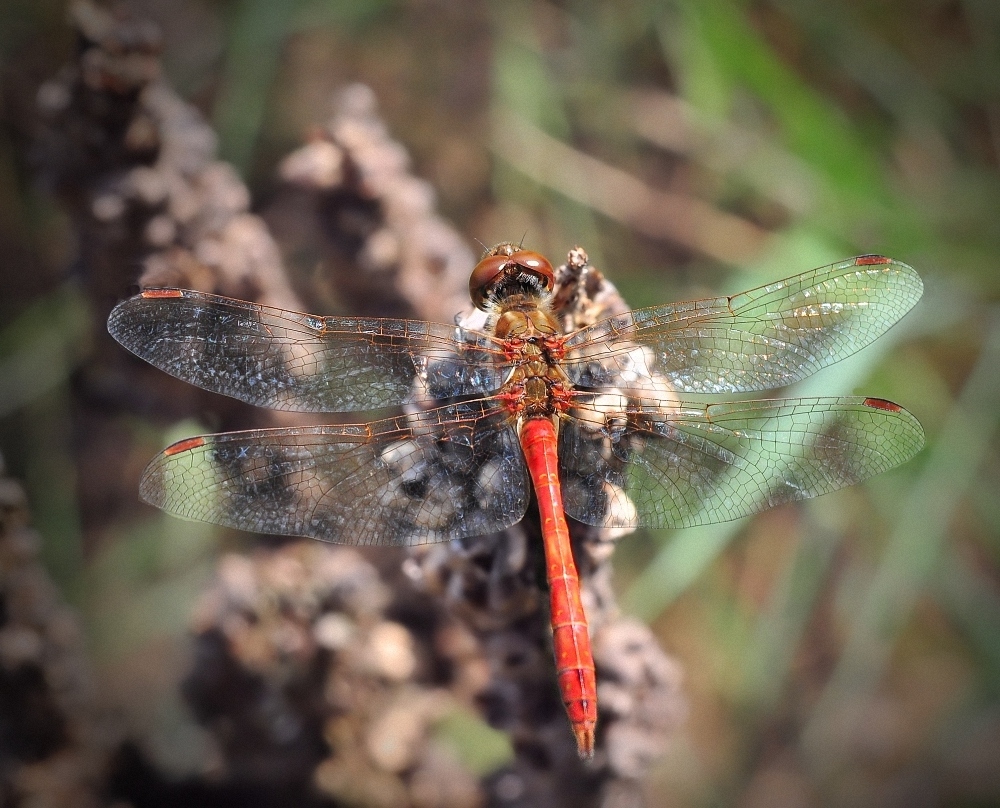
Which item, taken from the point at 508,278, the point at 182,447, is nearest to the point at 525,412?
the point at 508,278

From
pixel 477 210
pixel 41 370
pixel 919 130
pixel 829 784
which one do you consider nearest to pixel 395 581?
pixel 41 370

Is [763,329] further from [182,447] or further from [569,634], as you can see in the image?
[182,447]

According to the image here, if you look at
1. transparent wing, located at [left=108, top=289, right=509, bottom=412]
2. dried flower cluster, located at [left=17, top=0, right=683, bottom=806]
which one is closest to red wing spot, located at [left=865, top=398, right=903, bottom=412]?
dried flower cluster, located at [left=17, top=0, right=683, bottom=806]

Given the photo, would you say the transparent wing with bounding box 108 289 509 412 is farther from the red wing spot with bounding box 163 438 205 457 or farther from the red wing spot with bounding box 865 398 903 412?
the red wing spot with bounding box 865 398 903 412

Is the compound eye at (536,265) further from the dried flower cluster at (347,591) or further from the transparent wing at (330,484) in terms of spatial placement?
the transparent wing at (330,484)

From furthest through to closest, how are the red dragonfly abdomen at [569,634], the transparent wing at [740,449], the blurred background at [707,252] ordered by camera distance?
1. the blurred background at [707,252]
2. the transparent wing at [740,449]
3. the red dragonfly abdomen at [569,634]

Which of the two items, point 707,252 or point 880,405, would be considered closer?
point 880,405

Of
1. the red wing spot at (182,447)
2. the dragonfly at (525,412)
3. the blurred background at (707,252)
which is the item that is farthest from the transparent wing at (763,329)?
the red wing spot at (182,447)
